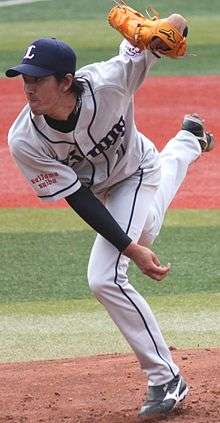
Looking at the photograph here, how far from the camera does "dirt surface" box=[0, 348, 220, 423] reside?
5457 millimetres

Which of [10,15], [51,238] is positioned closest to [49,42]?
[51,238]

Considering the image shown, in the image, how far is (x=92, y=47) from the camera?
19250mm

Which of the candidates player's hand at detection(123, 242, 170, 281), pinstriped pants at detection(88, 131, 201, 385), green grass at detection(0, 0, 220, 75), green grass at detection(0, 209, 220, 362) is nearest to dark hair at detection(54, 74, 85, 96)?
pinstriped pants at detection(88, 131, 201, 385)

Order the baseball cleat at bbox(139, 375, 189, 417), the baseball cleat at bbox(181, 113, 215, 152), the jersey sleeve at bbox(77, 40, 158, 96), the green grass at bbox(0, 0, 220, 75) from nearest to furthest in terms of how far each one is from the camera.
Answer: the jersey sleeve at bbox(77, 40, 158, 96) < the baseball cleat at bbox(139, 375, 189, 417) < the baseball cleat at bbox(181, 113, 215, 152) < the green grass at bbox(0, 0, 220, 75)

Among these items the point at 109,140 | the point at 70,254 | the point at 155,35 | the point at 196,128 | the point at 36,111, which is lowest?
the point at 70,254

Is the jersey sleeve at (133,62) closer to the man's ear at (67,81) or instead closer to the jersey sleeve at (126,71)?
the jersey sleeve at (126,71)

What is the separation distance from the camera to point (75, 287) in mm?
8383

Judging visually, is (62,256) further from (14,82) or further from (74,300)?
(14,82)

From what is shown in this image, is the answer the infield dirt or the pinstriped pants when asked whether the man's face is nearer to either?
the pinstriped pants

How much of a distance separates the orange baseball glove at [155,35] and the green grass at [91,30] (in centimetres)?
1246

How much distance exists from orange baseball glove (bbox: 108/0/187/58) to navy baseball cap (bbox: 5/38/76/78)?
29 cm

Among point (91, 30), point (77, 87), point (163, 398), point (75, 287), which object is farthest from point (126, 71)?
point (91, 30)

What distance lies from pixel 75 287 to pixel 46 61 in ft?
11.5

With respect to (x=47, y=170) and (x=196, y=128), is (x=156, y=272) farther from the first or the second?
(x=196, y=128)
